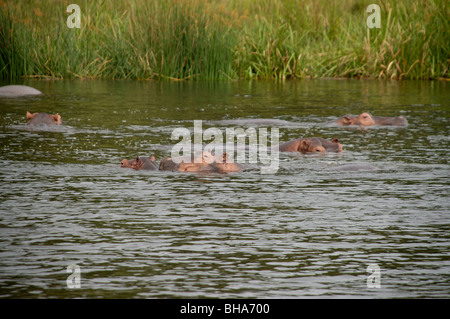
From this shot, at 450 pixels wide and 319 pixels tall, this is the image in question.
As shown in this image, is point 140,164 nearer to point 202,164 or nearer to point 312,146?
point 202,164

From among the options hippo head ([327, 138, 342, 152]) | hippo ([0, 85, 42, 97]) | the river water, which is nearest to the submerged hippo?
the river water

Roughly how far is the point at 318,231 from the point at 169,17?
15130 mm

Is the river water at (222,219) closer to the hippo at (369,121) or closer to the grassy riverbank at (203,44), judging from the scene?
the hippo at (369,121)

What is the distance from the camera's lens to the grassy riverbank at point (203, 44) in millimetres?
21078

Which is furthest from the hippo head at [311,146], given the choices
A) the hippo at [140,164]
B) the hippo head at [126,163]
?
the hippo head at [126,163]

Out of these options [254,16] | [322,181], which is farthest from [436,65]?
[322,181]

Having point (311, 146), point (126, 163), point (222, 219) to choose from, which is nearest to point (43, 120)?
point (126, 163)

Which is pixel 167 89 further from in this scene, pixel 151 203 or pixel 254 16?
pixel 151 203

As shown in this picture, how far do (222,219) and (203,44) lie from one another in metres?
14.5

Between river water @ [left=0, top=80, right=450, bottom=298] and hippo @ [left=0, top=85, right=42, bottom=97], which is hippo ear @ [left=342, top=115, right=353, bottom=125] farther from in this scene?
hippo @ [left=0, top=85, right=42, bottom=97]

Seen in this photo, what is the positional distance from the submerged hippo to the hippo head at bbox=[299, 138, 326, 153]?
153 cm

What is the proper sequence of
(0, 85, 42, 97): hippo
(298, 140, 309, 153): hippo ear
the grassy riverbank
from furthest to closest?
the grassy riverbank < (0, 85, 42, 97): hippo < (298, 140, 309, 153): hippo ear

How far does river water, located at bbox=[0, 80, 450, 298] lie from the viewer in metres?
5.16

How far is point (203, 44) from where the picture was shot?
21000mm
